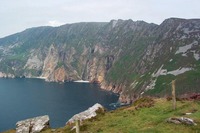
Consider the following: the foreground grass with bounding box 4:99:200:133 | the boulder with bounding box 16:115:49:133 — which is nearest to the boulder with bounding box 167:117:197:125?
→ the foreground grass with bounding box 4:99:200:133

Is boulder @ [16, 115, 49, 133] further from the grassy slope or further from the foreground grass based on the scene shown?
the grassy slope

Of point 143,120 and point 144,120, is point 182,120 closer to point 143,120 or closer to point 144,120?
point 144,120

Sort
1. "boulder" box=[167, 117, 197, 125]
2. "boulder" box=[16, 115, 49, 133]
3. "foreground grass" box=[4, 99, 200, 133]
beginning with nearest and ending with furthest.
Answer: "boulder" box=[167, 117, 197, 125], "foreground grass" box=[4, 99, 200, 133], "boulder" box=[16, 115, 49, 133]

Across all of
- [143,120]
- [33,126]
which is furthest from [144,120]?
[33,126]

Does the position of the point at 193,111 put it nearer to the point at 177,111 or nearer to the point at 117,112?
the point at 177,111

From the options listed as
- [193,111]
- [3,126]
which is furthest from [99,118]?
[3,126]

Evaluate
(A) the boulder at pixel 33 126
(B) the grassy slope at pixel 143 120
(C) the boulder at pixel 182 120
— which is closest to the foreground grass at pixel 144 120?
(B) the grassy slope at pixel 143 120

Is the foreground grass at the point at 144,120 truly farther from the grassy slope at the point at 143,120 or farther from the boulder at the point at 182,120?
the boulder at the point at 182,120
